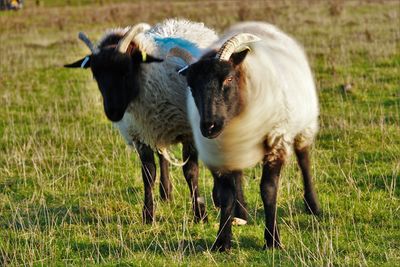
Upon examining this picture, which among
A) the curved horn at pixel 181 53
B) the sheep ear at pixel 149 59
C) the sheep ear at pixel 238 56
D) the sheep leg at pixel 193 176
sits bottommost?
the sheep leg at pixel 193 176

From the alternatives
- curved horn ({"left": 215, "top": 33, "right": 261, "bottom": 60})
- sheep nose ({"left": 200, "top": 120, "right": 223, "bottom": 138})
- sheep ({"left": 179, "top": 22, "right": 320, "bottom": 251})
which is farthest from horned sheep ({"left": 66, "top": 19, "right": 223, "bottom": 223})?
sheep nose ({"left": 200, "top": 120, "right": 223, "bottom": 138})

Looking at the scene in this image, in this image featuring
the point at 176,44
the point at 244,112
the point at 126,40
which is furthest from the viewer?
the point at 176,44

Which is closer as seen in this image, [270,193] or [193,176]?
[270,193]

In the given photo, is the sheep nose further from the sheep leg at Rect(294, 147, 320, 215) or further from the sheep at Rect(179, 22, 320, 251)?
the sheep leg at Rect(294, 147, 320, 215)

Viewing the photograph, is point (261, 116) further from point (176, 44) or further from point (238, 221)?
point (176, 44)

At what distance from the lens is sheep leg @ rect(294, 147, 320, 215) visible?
319 inches

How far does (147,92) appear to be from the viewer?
8.51m

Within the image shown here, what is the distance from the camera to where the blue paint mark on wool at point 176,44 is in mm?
8477

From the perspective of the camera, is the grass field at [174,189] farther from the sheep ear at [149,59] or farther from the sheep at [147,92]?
the sheep ear at [149,59]

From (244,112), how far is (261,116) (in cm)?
18

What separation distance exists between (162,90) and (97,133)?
404 cm

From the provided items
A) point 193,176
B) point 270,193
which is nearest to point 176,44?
point 193,176

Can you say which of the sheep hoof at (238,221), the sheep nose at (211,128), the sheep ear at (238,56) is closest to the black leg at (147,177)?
the sheep hoof at (238,221)

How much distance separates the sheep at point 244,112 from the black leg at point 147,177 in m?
1.40
